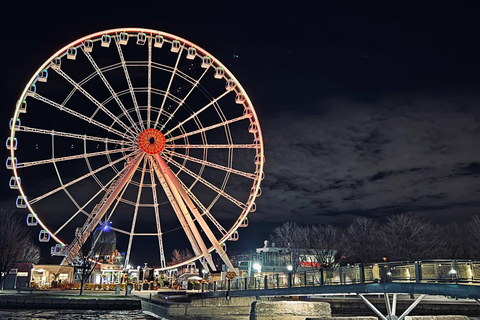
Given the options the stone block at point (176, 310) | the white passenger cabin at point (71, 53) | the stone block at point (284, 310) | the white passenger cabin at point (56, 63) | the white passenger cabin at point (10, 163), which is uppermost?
the white passenger cabin at point (71, 53)

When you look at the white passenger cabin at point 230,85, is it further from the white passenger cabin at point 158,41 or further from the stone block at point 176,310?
the stone block at point 176,310

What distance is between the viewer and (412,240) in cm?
6106

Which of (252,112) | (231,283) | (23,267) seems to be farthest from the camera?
(23,267)

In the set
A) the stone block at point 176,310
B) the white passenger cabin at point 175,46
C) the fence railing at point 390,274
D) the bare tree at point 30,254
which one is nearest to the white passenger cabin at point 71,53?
the white passenger cabin at point 175,46

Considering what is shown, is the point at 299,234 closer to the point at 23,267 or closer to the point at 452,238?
the point at 452,238

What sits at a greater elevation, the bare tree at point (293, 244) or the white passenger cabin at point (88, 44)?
the white passenger cabin at point (88, 44)

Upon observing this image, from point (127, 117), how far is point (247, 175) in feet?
38.2

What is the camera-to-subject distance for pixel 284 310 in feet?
63.6

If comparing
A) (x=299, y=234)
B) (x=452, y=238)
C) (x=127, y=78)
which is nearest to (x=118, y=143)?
(x=127, y=78)

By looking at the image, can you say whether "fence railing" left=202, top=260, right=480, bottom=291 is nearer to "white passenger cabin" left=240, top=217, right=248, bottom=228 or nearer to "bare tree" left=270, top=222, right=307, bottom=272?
"white passenger cabin" left=240, top=217, right=248, bottom=228

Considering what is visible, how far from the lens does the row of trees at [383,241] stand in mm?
61500

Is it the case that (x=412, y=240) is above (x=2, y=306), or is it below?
above

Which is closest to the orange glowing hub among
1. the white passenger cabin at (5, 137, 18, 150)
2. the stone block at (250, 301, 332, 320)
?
the white passenger cabin at (5, 137, 18, 150)

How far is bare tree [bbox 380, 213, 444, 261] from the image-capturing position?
6006cm
